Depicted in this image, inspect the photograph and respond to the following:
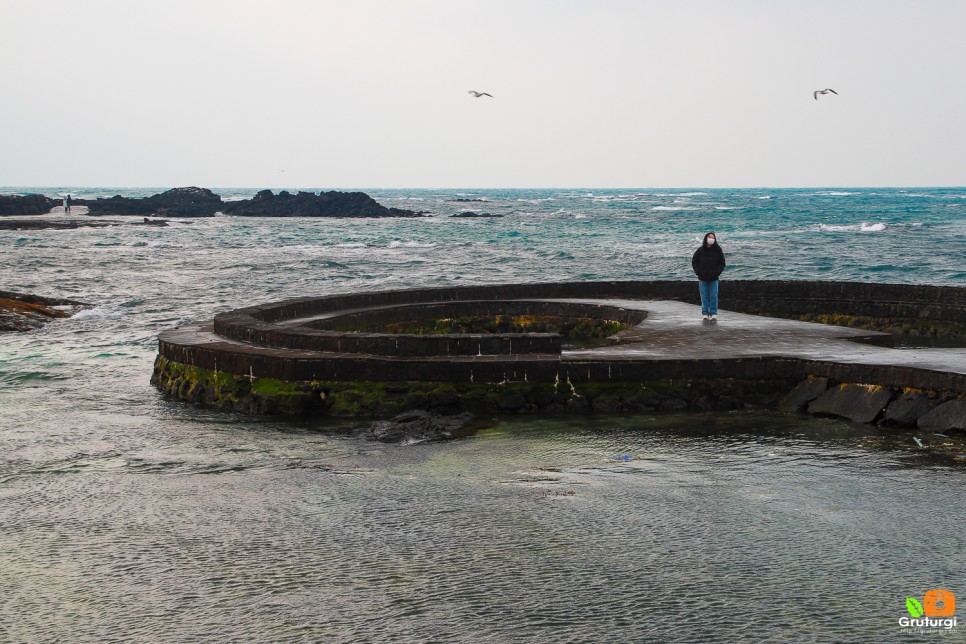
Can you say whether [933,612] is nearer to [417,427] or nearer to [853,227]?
[417,427]

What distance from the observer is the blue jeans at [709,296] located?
1664cm

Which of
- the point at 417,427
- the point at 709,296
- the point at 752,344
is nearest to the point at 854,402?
the point at 752,344

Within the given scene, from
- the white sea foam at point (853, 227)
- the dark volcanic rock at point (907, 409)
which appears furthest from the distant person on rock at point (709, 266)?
the white sea foam at point (853, 227)

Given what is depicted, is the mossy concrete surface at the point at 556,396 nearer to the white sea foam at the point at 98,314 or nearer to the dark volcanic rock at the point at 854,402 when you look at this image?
the dark volcanic rock at the point at 854,402

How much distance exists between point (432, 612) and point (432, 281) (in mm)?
34629

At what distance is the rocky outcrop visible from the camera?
23422 millimetres

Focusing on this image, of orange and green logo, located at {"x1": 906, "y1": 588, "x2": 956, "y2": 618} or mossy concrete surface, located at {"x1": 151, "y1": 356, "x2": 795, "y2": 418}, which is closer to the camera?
orange and green logo, located at {"x1": 906, "y1": 588, "x2": 956, "y2": 618}

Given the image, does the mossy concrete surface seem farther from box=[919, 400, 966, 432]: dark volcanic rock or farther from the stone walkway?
box=[919, 400, 966, 432]: dark volcanic rock

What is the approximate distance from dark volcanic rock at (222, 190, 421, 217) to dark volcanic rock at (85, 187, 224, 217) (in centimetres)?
314

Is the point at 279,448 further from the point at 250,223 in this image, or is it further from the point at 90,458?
the point at 250,223

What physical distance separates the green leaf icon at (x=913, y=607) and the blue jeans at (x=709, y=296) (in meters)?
10.4

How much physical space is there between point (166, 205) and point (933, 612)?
124 metres

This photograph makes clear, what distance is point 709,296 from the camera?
54.7 ft

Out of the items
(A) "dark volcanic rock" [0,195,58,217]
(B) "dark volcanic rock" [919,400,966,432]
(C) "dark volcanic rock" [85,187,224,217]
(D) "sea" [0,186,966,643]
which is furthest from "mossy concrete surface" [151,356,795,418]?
(C) "dark volcanic rock" [85,187,224,217]
